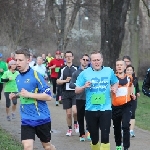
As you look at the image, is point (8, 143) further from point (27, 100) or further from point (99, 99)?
point (27, 100)

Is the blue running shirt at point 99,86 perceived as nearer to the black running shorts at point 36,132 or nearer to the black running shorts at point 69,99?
the black running shorts at point 36,132

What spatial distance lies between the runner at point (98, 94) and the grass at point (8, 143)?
1.85 metres

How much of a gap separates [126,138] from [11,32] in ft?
116

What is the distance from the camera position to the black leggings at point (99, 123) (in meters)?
8.98

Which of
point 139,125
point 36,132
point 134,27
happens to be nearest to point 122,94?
point 36,132

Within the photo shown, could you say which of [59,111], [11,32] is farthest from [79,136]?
[11,32]

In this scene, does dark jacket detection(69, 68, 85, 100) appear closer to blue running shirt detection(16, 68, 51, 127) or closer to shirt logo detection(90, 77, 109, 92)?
shirt logo detection(90, 77, 109, 92)

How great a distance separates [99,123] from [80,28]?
54848mm

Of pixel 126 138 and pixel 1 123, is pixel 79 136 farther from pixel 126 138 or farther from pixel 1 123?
pixel 1 123

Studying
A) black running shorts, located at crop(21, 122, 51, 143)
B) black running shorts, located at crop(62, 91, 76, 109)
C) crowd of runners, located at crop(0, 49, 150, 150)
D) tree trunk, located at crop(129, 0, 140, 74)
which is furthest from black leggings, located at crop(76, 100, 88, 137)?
tree trunk, located at crop(129, 0, 140, 74)

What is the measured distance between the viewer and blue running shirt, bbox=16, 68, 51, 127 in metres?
8.07

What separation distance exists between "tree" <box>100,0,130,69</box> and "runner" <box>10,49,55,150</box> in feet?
45.4

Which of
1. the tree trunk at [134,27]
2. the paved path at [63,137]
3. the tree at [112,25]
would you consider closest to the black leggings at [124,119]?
the paved path at [63,137]

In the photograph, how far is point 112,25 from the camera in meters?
21.8
